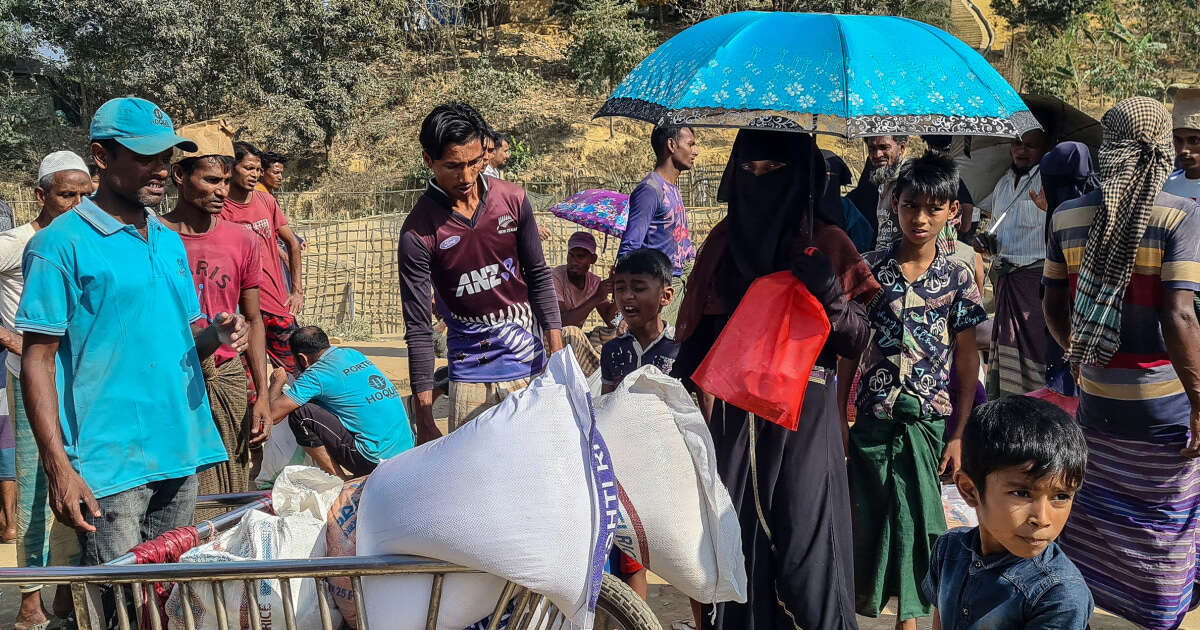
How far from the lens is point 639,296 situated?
405cm

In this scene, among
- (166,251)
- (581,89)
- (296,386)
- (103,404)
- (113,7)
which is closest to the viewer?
(103,404)

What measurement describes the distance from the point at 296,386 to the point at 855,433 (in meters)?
2.54

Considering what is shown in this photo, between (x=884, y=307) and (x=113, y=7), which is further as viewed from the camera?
(x=113, y=7)

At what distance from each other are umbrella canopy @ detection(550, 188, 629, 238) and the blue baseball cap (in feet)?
10.5

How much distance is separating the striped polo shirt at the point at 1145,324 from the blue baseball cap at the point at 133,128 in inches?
120

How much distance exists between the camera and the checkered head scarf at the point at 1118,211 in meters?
3.21

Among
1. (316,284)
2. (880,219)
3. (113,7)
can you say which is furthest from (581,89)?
(880,219)

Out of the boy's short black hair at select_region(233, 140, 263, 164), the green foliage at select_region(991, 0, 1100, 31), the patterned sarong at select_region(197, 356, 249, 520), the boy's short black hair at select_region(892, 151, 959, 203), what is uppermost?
the green foliage at select_region(991, 0, 1100, 31)

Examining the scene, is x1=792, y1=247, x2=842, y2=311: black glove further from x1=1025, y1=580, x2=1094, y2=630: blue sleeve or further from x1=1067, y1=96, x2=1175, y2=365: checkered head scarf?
x1=1025, y1=580, x2=1094, y2=630: blue sleeve

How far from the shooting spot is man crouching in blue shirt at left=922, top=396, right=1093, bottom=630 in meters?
1.99

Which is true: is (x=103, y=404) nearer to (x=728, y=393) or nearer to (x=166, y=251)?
(x=166, y=251)

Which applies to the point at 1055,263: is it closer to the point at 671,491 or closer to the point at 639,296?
the point at 639,296

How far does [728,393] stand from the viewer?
3.00 m

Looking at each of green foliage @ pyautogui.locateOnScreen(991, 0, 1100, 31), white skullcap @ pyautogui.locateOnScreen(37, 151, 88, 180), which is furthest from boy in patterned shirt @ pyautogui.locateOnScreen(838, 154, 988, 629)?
green foliage @ pyautogui.locateOnScreen(991, 0, 1100, 31)
